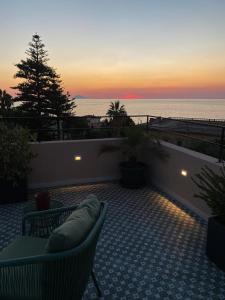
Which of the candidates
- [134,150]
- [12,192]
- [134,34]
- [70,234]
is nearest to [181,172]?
[134,150]

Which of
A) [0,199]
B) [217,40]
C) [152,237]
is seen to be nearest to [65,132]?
[0,199]

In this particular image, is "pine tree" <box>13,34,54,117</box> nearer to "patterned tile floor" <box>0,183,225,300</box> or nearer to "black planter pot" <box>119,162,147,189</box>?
"black planter pot" <box>119,162,147,189</box>

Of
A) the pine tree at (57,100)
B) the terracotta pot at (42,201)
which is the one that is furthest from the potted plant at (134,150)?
the pine tree at (57,100)

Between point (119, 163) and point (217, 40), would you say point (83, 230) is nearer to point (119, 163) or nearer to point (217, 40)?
point (119, 163)

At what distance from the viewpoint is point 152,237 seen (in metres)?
3.20

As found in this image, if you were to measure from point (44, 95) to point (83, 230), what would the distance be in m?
21.8

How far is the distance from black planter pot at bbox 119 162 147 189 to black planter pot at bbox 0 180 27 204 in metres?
1.78

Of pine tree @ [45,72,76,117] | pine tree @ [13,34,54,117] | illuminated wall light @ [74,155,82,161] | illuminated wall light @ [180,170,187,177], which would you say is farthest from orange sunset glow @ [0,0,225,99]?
pine tree @ [45,72,76,117]

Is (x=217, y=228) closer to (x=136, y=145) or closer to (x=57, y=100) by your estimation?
(x=136, y=145)

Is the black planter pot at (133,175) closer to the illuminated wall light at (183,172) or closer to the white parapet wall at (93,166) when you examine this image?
the white parapet wall at (93,166)

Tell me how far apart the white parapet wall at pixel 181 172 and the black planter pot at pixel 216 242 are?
949 millimetres

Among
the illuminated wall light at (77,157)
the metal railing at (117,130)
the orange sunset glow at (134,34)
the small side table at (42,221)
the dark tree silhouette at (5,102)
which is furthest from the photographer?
the dark tree silhouette at (5,102)

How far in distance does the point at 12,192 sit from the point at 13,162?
0.52 meters

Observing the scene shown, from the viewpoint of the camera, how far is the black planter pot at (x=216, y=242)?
99.3 inches
